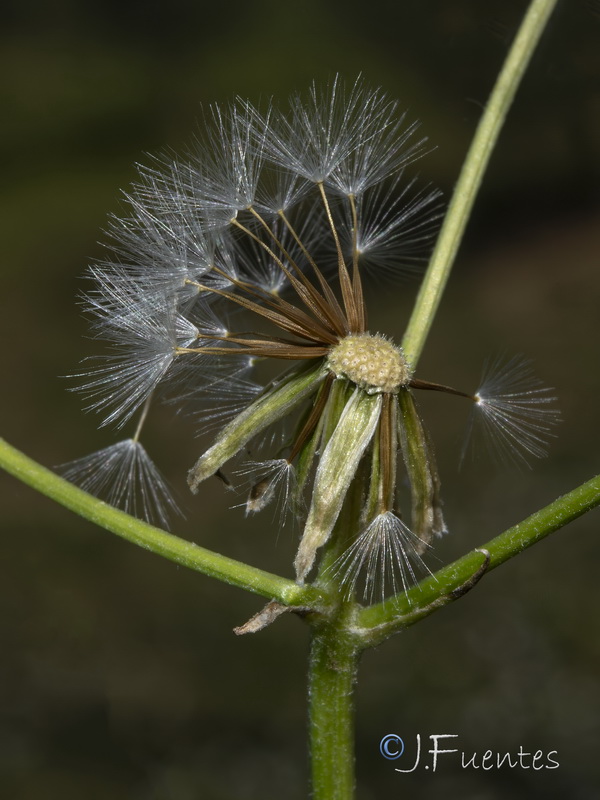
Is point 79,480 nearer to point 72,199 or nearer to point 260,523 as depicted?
point 260,523

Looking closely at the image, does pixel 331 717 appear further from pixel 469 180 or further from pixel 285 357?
pixel 469 180

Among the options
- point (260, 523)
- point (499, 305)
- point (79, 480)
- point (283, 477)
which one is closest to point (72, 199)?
point (260, 523)

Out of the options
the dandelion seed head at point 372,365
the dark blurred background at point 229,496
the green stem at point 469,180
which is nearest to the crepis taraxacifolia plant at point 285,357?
the dandelion seed head at point 372,365

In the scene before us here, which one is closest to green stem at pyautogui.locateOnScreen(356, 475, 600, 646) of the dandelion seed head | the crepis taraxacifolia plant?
the crepis taraxacifolia plant

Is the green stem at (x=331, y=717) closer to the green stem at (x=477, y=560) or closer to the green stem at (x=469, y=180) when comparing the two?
the green stem at (x=477, y=560)

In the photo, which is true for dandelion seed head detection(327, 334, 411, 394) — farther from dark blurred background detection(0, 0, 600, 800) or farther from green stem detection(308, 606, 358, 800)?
dark blurred background detection(0, 0, 600, 800)

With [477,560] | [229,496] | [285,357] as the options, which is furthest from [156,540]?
[229,496]
